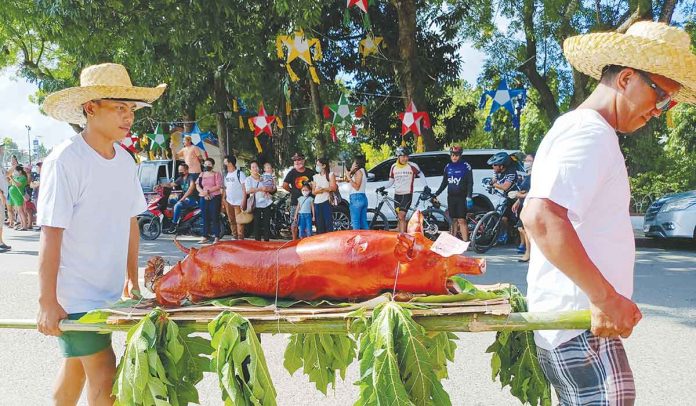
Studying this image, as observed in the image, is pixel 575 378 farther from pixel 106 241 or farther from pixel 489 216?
pixel 489 216

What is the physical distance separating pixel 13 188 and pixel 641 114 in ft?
52.3

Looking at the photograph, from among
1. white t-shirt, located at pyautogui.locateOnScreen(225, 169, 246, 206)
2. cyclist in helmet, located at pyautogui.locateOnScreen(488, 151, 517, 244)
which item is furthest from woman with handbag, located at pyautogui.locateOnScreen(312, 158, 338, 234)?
cyclist in helmet, located at pyautogui.locateOnScreen(488, 151, 517, 244)

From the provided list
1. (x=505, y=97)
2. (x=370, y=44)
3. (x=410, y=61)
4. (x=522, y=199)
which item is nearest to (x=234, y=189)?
(x=522, y=199)

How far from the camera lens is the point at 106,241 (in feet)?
8.11

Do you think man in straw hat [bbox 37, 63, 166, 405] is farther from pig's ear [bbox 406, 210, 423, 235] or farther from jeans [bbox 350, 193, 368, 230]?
jeans [bbox 350, 193, 368, 230]

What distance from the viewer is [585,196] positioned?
1649 mm

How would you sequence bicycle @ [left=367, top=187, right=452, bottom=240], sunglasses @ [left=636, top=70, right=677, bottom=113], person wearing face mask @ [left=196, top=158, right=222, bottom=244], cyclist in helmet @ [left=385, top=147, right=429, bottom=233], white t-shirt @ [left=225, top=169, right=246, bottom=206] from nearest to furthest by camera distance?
sunglasses @ [left=636, top=70, right=677, bottom=113]
cyclist in helmet @ [left=385, top=147, right=429, bottom=233]
bicycle @ [left=367, top=187, right=452, bottom=240]
person wearing face mask @ [left=196, top=158, right=222, bottom=244]
white t-shirt @ [left=225, top=169, right=246, bottom=206]

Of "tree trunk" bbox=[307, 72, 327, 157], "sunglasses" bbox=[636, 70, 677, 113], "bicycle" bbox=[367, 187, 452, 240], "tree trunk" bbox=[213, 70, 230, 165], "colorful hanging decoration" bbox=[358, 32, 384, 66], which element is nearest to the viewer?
"sunglasses" bbox=[636, 70, 677, 113]

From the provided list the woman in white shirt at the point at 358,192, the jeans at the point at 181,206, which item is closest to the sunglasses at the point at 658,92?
the woman in white shirt at the point at 358,192

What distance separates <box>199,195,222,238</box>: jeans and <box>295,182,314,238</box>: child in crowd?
6.00 feet

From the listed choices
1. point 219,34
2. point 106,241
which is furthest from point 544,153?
point 219,34

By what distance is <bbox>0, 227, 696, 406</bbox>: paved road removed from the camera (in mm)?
3564

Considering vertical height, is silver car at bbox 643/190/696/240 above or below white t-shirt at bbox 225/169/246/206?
below

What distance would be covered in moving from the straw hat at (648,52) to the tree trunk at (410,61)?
12.0 metres
